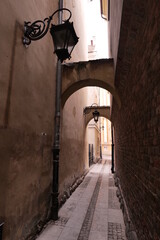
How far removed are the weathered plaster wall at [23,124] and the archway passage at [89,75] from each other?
109cm

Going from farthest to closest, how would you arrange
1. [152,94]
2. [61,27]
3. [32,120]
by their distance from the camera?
[32,120], [61,27], [152,94]

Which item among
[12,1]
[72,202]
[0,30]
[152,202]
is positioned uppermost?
[12,1]

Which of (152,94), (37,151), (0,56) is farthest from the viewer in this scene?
(37,151)

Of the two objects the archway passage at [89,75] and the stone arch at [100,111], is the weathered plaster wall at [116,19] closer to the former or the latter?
the archway passage at [89,75]

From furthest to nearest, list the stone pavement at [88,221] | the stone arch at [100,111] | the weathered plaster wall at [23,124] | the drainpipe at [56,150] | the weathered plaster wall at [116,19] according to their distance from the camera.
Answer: the stone arch at [100,111] → the drainpipe at [56,150] → the stone pavement at [88,221] → the weathered plaster wall at [116,19] → the weathered plaster wall at [23,124]

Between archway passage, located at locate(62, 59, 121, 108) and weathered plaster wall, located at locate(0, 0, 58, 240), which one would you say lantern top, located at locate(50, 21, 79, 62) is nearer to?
weathered plaster wall, located at locate(0, 0, 58, 240)

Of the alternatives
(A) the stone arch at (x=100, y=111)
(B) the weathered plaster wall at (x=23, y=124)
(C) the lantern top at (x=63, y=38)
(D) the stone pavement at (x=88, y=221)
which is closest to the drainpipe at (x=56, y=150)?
Answer: (B) the weathered plaster wall at (x=23, y=124)

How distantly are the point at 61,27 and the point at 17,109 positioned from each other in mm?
1456

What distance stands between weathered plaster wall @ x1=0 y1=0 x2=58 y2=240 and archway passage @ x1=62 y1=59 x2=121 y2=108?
1.09 m

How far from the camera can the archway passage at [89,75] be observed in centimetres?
442

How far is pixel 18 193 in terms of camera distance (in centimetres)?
236

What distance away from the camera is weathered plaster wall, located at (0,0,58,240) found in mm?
2059

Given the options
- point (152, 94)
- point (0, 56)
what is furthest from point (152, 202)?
point (0, 56)

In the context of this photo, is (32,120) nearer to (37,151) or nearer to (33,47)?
(37,151)
